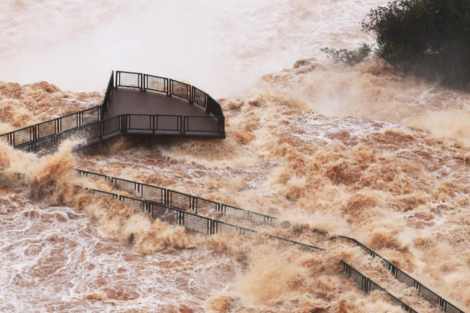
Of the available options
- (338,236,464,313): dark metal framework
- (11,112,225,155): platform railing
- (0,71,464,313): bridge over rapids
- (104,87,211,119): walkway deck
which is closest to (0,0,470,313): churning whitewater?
(338,236,464,313): dark metal framework

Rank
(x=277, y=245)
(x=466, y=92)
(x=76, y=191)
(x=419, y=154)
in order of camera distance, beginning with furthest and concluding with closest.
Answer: (x=466, y=92)
(x=419, y=154)
(x=76, y=191)
(x=277, y=245)

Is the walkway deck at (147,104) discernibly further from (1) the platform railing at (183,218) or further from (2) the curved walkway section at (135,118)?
(1) the platform railing at (183,218)

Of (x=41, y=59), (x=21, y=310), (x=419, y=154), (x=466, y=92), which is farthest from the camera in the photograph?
(x=41, y=59)

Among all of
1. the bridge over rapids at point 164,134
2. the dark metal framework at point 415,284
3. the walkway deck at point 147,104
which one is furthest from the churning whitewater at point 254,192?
the walkway deck at point 147,104

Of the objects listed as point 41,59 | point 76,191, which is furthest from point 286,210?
point 41,59

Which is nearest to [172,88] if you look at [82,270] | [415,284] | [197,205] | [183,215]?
[197,205]

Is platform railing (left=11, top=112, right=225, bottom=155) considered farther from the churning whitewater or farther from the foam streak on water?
the foam streak on water

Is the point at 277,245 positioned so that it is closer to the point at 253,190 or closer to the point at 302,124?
the point at 253,190
